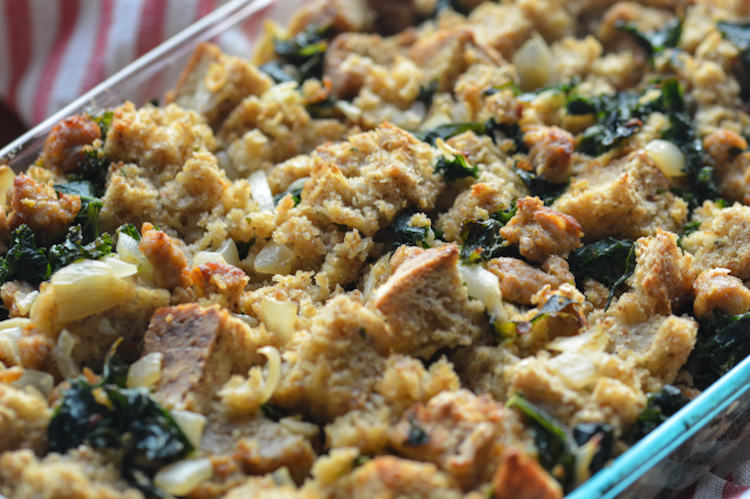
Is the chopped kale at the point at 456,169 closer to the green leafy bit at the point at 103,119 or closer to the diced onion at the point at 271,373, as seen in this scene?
the diced onion at the point at 271,373

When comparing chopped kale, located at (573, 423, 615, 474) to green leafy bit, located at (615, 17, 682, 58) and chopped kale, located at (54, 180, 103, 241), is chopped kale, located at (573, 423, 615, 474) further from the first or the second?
green leafy bit, located at (615, 17, 682, 58)

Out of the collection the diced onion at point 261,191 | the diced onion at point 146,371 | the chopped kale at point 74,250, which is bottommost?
the diced onion at point 261,191

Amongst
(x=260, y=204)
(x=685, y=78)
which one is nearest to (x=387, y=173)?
(x=260, y=204)

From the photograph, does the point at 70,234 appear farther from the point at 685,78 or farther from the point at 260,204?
the point at 685,78

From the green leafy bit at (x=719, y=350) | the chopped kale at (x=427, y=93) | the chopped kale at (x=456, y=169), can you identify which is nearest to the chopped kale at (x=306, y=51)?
the chopped kale at (x=427, y=93)

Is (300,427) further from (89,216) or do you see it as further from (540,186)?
(540,186)

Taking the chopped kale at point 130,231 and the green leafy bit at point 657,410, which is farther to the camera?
the chopped kale at point 130,231
